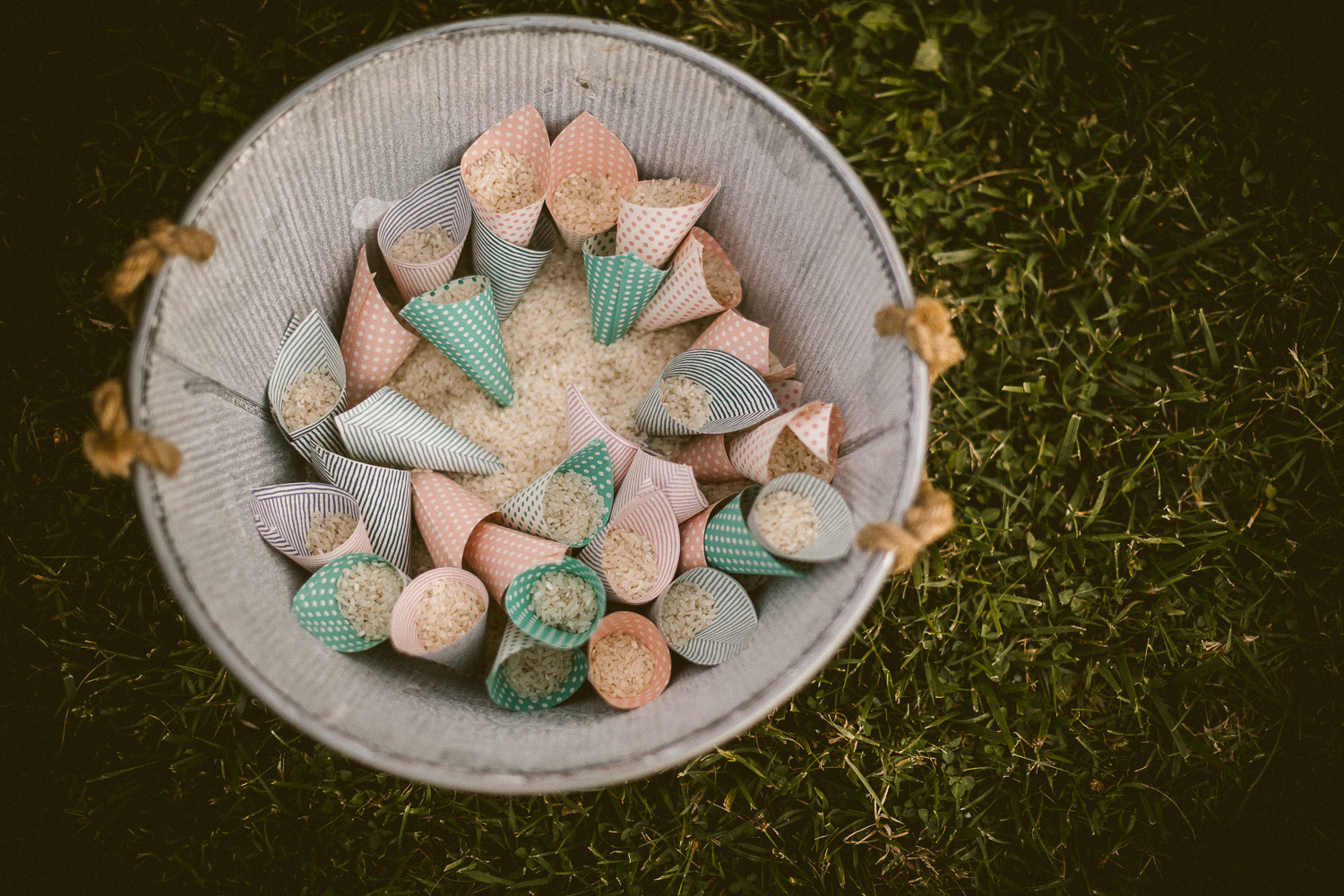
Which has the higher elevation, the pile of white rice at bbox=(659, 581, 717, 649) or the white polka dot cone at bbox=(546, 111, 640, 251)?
the white polka dot cone at bbox=(546, 111, 640, 251)

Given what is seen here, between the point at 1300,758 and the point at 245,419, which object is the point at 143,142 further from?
the point at 1300,758

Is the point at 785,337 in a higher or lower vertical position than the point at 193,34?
lower

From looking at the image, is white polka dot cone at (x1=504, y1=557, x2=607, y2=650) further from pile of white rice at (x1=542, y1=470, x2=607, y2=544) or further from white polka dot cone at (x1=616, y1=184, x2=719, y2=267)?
white polka dot cone at (x1=616, y1=184, x2=719, y2=267)

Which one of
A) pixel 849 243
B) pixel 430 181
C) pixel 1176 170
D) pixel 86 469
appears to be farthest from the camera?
pixel 1176 170

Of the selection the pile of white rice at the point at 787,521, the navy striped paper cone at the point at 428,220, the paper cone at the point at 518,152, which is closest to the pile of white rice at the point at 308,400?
the navy striped paper cone at the point at 428,220

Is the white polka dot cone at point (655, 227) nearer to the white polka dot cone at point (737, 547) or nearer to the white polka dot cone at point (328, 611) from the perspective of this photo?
the white polka dot cone at point (737, 547)

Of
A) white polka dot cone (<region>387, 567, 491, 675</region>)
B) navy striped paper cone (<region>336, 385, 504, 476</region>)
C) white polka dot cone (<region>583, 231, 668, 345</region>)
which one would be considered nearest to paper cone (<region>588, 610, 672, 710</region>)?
white polka dot cone (<region>387, 567, 491, 675</region>)

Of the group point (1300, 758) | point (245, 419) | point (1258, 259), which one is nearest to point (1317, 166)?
point (1258, 259)
